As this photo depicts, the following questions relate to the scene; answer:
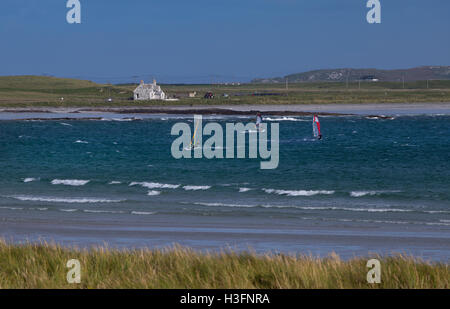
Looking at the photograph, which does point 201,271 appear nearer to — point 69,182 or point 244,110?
point 69,182

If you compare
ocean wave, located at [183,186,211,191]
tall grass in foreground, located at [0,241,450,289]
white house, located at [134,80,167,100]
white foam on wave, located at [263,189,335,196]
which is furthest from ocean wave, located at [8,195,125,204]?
white house, located at [134,80,167,100]

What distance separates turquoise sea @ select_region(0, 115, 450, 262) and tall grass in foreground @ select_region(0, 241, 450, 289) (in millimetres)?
2127

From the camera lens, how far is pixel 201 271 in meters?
11.9

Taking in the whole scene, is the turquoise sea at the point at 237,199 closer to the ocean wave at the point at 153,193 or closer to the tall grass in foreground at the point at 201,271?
the ocean wave at the point at 153,193

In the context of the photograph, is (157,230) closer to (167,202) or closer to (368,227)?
(368,227)

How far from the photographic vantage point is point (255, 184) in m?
34.5

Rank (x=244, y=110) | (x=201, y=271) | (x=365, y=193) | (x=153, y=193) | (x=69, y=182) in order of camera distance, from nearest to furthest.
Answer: (x=201, y=271) < (x=365, y=193) < (x=153, y=193) < (x=69, y=182) < (x=244, y=110)

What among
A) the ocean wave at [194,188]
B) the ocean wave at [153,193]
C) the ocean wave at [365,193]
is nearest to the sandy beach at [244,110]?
the ocean wave at [194,188]

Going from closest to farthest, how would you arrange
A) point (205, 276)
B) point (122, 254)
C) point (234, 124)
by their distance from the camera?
point (205, 276) → point (122, 254) → point (234, 124)

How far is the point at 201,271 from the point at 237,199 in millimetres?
17429

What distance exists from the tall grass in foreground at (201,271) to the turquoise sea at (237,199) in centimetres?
213

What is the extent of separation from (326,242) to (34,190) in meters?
18.3

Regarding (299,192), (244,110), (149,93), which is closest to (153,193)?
(299,192)

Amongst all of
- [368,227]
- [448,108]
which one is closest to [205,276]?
[368,227]
